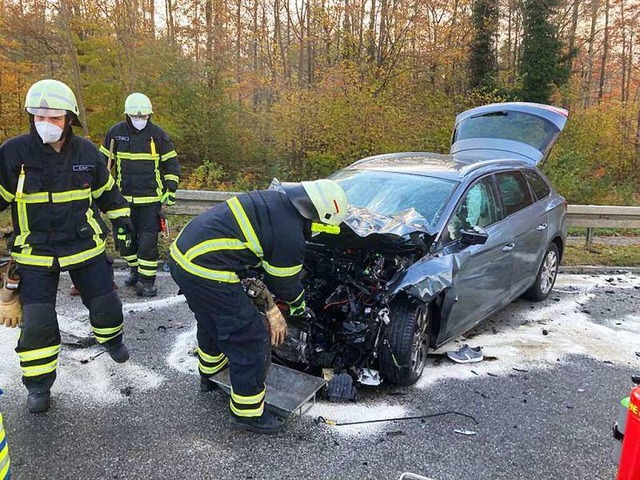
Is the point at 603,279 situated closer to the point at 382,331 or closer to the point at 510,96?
the point at 382,331

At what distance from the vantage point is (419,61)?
14523 millimetres

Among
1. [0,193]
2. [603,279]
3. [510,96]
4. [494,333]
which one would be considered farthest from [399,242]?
[510,96]

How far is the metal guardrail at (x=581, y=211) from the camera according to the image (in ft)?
24.2

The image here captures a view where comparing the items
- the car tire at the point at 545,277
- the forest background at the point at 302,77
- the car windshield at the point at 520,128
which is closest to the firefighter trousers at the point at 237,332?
the car tire at the point at 545,277

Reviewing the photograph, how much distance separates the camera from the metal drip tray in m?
3.22

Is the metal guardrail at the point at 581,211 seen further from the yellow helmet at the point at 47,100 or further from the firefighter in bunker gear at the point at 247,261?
the firefighter in bunker gear at the point at 247,261

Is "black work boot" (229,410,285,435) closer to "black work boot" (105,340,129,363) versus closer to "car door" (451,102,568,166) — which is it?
"black work boot" (105,340,129,363)

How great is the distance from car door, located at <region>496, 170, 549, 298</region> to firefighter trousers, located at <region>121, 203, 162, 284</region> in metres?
3.40

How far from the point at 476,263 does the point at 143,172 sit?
3365mm

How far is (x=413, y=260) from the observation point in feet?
12.1

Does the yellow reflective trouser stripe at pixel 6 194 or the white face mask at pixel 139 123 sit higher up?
the white face mask at pixel 139 123

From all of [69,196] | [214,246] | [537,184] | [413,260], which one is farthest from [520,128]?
[69,196]

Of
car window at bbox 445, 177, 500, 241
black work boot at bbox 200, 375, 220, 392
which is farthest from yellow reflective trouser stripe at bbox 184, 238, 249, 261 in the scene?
car window at bbox 445, 177, 500, 241

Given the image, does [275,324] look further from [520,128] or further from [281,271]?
[520,128]
